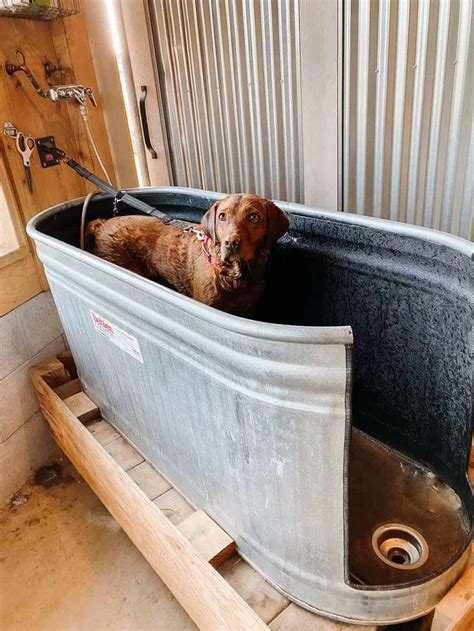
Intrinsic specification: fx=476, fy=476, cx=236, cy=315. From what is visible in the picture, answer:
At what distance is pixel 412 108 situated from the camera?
5.20 ft

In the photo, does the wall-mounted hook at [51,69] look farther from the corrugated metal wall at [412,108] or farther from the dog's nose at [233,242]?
the dog's nose at [233,242]

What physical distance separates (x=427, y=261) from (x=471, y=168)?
577 mm

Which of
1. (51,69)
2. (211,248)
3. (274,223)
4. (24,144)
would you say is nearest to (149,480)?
(211,248)

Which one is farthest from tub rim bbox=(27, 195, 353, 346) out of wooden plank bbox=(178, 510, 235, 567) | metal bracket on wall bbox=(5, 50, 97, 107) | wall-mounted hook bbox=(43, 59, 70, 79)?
wall-mounted hook bbox=(43, 59, 70, 79)

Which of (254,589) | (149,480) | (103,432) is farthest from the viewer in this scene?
(103,432)

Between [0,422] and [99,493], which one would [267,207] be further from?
[0,422]

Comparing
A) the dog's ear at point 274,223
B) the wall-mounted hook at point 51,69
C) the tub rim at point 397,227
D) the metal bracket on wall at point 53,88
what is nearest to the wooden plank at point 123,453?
the dog's ear at point 274,223

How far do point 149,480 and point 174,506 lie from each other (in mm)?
142

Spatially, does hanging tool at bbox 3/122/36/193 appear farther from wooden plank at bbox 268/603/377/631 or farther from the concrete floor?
wooden plank at bbox 268/603/377/631

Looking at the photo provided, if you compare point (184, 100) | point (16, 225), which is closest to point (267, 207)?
point (16, 225)

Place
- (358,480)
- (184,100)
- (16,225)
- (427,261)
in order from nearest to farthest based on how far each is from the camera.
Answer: (427,261), (358,480), (16,225), (184,100)

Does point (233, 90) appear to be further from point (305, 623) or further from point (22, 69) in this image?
point (305, 623)

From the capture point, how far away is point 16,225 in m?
1.87

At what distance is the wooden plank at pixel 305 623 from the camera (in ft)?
3.22
